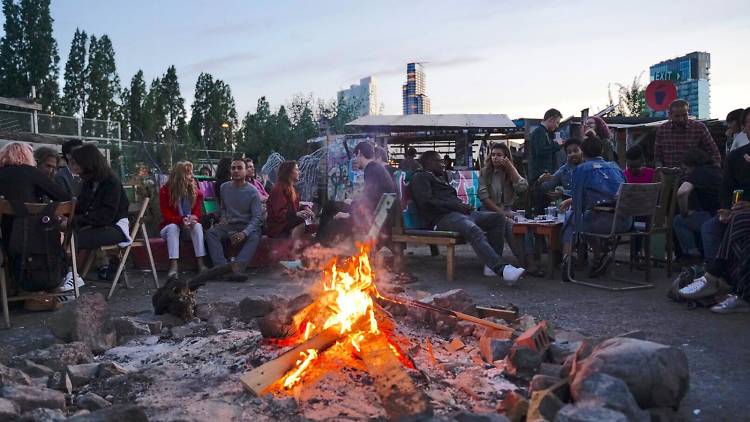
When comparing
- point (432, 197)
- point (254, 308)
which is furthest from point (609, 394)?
point (432, 197)

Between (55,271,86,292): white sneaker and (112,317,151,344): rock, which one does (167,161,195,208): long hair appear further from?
(112,317,151,344): rock

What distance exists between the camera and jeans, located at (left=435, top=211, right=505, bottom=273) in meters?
7.00

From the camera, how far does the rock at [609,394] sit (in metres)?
2.76

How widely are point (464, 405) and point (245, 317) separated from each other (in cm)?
244

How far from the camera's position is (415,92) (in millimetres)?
31406

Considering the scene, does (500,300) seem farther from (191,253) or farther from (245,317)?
(191,253)

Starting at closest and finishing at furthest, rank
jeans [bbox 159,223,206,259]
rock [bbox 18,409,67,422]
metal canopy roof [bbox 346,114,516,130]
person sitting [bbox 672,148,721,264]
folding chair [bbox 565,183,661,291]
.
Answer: rock [bbox 18,409,67,422] → folding chair [bbox 565,183,661,291] → person sitting [bbox 672,148,721,264] → jeans [bbox 159,223,206,259] → metal canopy roof [bbox 346,114,516,130]

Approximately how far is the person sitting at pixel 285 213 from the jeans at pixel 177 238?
93cm

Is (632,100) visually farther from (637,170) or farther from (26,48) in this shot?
(26,48)

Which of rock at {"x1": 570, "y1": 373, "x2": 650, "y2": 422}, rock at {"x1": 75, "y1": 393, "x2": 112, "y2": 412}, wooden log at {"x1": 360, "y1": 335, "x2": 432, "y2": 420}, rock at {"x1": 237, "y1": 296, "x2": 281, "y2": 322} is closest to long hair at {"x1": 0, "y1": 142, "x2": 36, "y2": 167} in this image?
rock at {"x1": 237, "y1": 296, "x2": 281, "y2": 322}

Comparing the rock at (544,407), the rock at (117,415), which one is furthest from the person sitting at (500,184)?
the rock at (117,415)

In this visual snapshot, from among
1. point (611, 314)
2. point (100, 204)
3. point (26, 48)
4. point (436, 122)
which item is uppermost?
point (26, 48)

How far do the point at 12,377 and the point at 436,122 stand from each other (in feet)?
45.3

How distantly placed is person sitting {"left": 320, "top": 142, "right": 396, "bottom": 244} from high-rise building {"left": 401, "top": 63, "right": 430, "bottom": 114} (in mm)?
22409
